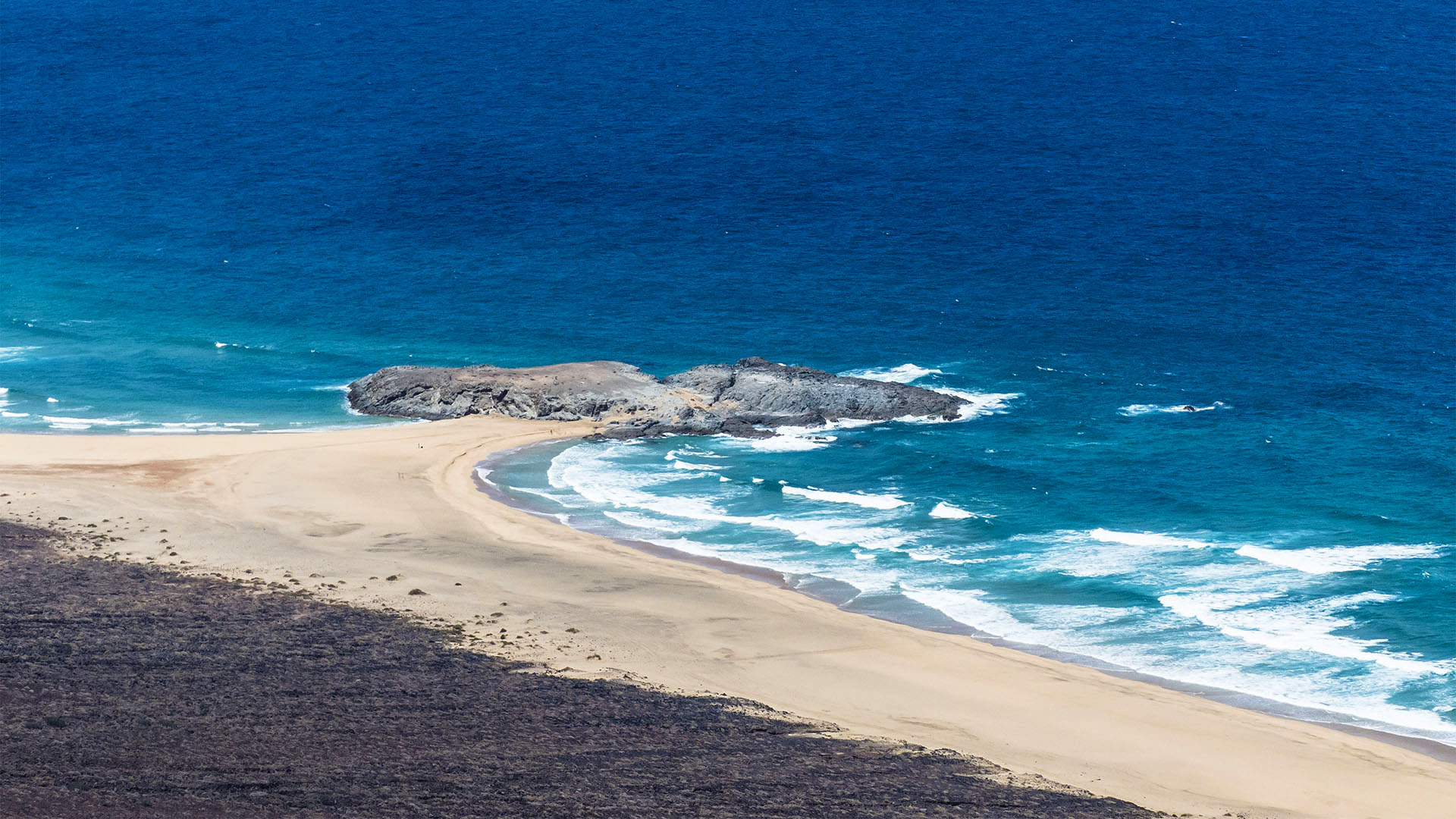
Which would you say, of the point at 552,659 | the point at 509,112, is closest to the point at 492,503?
the point at 552,659

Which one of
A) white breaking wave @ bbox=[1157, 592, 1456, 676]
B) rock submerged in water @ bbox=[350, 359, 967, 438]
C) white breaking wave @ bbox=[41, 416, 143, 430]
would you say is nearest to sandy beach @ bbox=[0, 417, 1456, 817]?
white breaking wave @ bbox=[1157, 592, 1456, 676]

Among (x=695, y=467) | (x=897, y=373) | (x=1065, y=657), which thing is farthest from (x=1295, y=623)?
(x=897, y=373)

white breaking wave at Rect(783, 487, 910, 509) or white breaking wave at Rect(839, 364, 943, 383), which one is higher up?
white breaking wave at Rect(839, 364, 943, 383)

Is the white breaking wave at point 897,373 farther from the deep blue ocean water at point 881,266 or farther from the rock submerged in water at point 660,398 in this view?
the rock submerged in water at point 660,398

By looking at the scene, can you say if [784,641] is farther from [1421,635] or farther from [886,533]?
[1421,635]

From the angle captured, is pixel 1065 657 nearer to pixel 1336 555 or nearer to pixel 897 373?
pixel 1336 555

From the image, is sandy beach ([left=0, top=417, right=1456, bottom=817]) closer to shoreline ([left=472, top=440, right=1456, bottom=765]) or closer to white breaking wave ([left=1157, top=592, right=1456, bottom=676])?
shoreline ([left=472, top=440, right=1456, bottom=765])

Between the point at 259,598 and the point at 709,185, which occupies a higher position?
the point at 709,185
